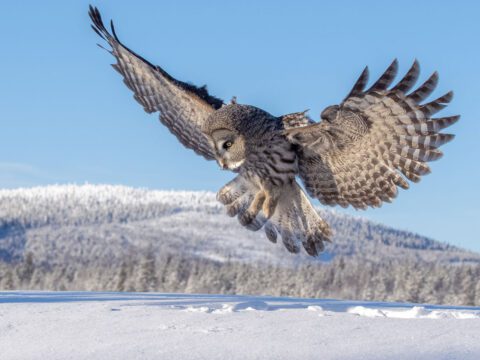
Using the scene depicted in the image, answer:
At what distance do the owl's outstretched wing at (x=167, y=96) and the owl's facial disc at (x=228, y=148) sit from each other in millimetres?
921

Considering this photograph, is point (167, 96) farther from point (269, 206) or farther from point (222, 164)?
point (269, 206)

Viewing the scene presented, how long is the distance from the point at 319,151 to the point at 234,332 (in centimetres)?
211

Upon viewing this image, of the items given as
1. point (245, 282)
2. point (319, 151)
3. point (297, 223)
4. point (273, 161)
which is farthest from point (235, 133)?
point (245, 282)

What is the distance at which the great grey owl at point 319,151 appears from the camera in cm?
798

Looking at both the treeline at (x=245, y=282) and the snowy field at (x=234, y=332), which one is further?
the treeline at (x=245, y=282)

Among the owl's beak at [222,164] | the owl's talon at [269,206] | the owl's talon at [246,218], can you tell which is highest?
the owl's beak at [222,164]

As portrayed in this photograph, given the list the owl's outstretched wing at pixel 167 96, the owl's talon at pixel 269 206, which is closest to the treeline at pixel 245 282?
the owl's outstretched wing at pixel 167 96

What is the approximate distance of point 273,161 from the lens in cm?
909

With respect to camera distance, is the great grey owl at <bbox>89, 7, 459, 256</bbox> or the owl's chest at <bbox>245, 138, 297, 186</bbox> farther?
the owl's chest at <bbox>245, 138, 297, 186</bbox>

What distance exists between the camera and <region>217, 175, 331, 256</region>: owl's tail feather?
30.7 feet

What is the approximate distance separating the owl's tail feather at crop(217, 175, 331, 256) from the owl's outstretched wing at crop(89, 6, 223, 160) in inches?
34.7

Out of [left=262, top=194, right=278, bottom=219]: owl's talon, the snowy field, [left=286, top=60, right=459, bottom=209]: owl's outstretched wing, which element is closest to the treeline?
the snowy field

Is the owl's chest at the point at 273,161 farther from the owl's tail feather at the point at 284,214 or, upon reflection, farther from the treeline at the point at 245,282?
the treeline at the point at 245,282

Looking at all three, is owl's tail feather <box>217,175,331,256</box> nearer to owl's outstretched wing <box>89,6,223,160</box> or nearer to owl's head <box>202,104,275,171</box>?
owl's head <box>202,104,275,171</box>
